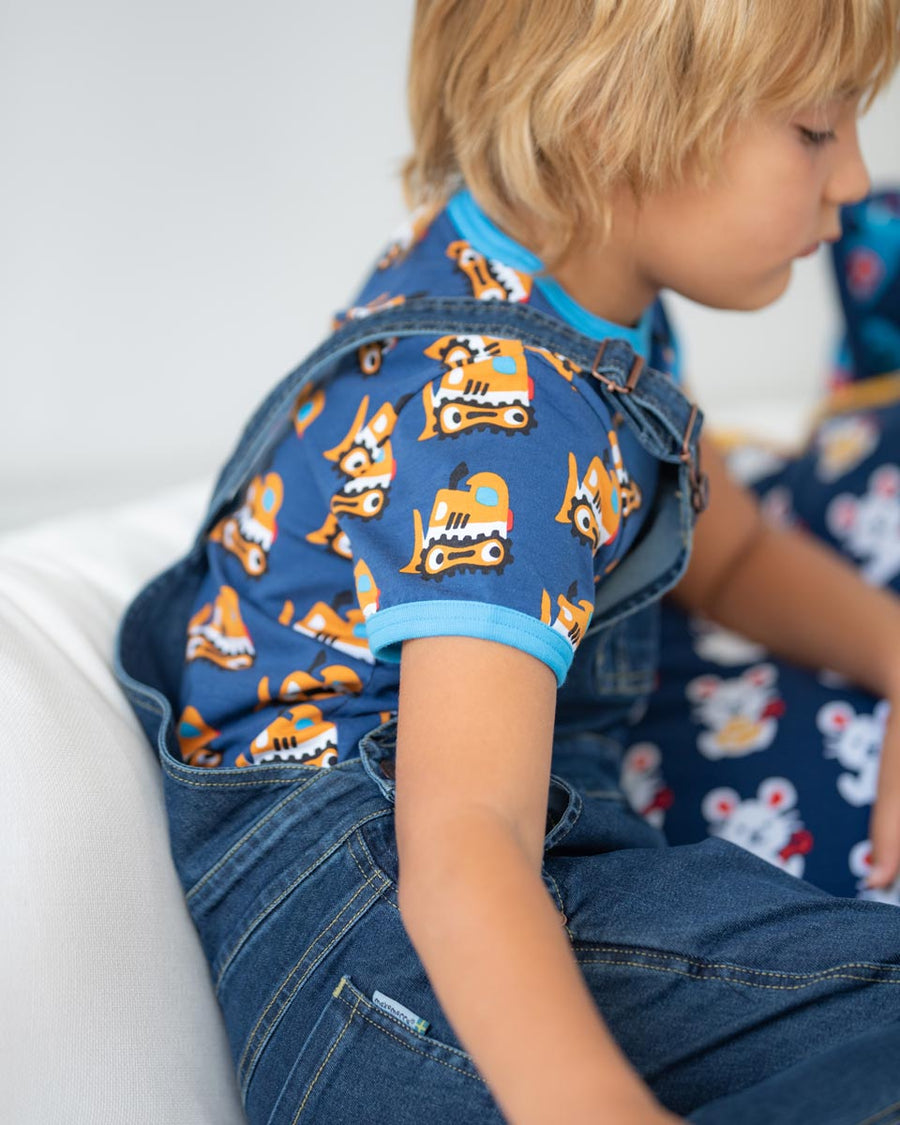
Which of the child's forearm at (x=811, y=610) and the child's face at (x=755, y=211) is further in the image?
the child's forearm at (x=811, y=610)

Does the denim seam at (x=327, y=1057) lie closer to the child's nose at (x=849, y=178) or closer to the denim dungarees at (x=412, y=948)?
the denim dungarees at (x=412, y=948)

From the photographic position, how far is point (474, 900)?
440 millimetres

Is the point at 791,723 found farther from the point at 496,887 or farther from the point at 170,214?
the point at 170,214

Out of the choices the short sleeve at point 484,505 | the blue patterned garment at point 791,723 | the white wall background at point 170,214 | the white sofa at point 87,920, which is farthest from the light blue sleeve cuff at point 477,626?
the white wall background at point 170,214

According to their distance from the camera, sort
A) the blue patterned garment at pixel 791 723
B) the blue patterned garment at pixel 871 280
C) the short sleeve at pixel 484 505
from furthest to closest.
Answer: the blue patterned garment at pixel 871 280 < the blue patterned garment at pixel 791 723 < the short sleeve at pixel 484 505

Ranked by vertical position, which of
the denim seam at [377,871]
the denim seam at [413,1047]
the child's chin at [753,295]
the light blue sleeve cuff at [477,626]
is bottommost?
the denim seam at [413,1047]

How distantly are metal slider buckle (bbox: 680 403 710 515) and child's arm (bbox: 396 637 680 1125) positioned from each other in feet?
0.68

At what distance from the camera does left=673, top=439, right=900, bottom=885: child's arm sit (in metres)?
0.84

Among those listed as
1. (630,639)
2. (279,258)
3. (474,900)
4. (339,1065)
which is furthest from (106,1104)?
(279,258)

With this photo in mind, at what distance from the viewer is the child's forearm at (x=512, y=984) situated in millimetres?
403

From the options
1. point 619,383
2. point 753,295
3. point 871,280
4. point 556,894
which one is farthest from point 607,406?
point 871,280

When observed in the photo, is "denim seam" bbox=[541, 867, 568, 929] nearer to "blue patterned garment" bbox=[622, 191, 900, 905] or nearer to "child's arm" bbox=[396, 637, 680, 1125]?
"child's arm" bbox=[396, 637, 680, 1125]

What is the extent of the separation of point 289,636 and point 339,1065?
0.76ft

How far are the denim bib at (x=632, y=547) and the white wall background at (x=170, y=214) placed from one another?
61 cm
